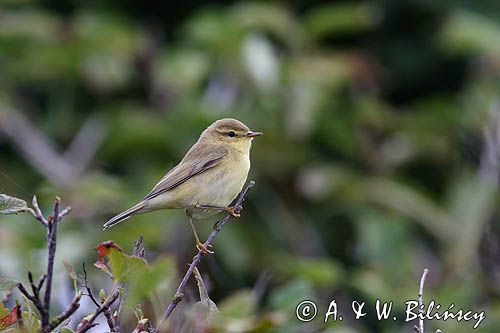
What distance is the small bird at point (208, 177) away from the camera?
10.8ft

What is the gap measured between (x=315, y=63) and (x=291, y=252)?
1.46 meters

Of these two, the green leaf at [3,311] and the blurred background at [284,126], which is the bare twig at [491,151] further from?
the green leaf at [3,311]

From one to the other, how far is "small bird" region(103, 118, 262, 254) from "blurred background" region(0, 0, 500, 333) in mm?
1669

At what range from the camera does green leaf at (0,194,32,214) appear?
1865mm

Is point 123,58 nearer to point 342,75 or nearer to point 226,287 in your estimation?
point 342,75

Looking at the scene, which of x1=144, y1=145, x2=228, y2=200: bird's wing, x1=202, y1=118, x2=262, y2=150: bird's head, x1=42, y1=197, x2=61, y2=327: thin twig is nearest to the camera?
x1=42, y1=197, x2=61, y2=327: thin twig

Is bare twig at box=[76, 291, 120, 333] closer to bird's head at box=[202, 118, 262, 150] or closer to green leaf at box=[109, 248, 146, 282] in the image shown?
green leaf at box=[109, 248, 146, 282]

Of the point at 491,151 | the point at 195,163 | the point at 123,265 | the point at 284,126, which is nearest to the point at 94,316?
the point at 123,265

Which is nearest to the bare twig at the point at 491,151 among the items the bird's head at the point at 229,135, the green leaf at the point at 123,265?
the bird's head at the point at 229,135

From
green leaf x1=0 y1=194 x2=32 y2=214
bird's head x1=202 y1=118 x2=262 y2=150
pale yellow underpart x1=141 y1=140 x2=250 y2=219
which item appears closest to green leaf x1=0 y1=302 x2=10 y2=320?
green leaf x1=0 y1=194 x2=32 y2=214

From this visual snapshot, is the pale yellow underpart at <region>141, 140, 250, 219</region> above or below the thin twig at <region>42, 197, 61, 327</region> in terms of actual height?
above

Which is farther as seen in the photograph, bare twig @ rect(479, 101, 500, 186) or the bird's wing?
bare twig @ rect(479, 101, 500, 186)

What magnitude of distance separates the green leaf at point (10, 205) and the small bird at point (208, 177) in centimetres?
122

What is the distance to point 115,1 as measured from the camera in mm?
7332
